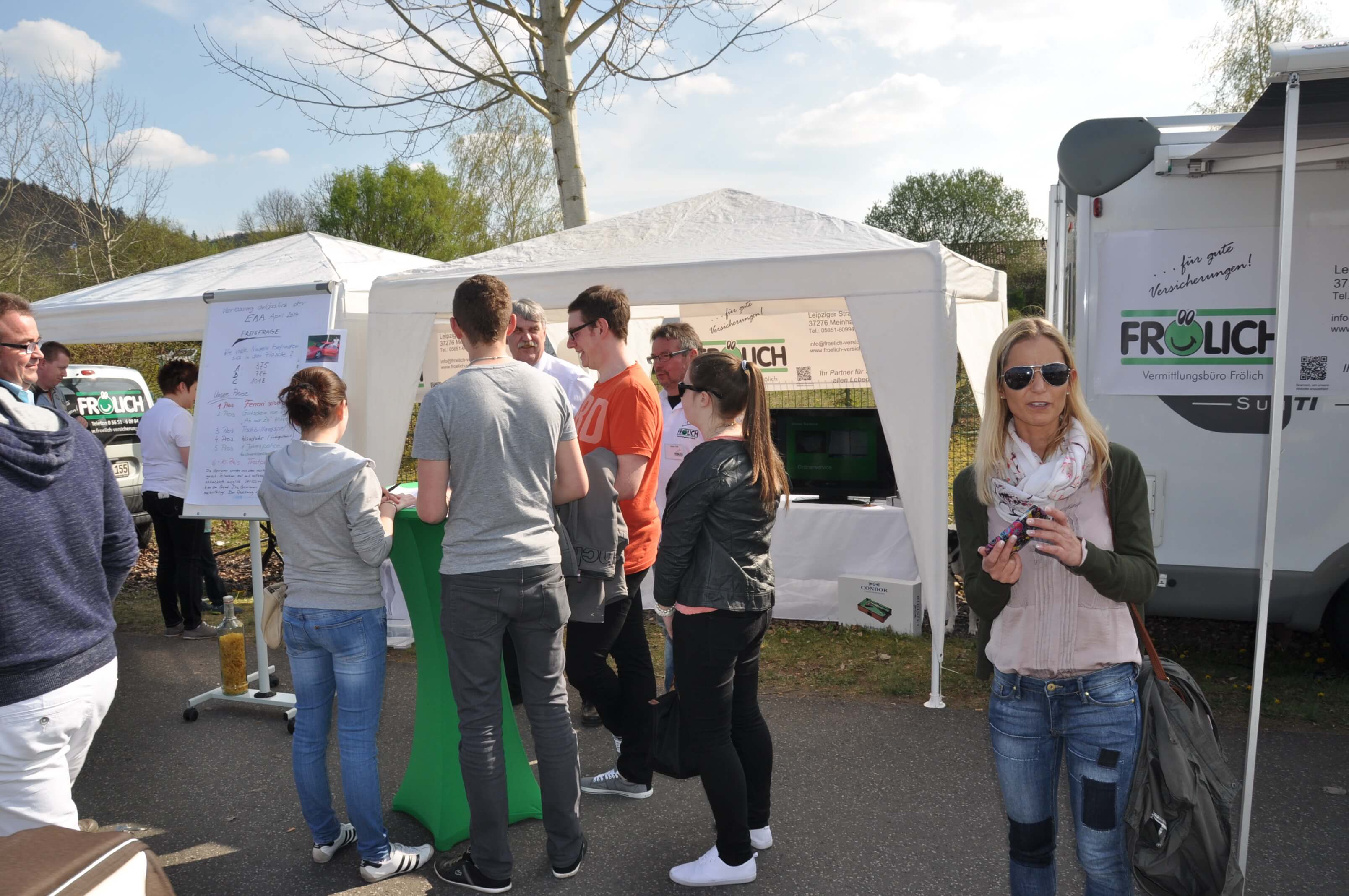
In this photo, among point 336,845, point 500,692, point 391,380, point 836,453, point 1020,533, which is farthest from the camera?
point 836,453

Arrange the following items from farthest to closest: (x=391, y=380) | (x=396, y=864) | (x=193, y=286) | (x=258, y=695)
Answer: (x=193, y=286) < (x=391, y=380) < (x=258, y=695) < (x=396, y=864)

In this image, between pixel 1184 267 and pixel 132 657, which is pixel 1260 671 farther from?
pixel 132 657

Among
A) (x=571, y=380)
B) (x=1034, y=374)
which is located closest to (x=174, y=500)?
(x=571, y=380)

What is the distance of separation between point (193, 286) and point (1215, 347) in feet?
20.0

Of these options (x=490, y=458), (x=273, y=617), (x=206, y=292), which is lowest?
(x=273, y=617)

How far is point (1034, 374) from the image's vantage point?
6.67 ft

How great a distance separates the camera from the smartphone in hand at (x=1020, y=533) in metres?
1.88

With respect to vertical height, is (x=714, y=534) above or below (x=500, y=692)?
above

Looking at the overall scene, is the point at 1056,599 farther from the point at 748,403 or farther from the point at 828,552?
the point at 828,552

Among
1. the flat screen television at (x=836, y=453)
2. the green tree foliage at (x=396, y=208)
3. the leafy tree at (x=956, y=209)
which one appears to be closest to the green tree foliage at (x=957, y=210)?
the leafy tree at (x=956, y=209)

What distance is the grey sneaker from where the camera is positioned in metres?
3.55

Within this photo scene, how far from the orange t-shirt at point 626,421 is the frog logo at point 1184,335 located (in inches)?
103

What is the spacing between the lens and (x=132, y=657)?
5.59 metres

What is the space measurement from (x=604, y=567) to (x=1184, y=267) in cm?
309
